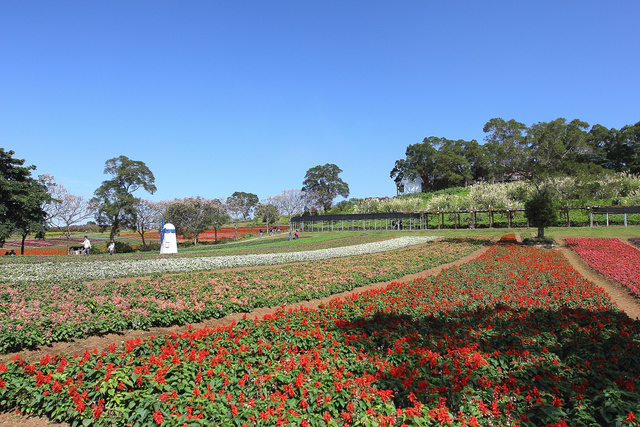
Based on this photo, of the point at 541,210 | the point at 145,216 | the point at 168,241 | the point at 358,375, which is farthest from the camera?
the point at 145,216

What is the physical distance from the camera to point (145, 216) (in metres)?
50.1

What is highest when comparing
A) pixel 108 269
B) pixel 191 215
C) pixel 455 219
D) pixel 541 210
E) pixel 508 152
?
pixel 508 152

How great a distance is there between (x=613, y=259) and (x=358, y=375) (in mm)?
18870

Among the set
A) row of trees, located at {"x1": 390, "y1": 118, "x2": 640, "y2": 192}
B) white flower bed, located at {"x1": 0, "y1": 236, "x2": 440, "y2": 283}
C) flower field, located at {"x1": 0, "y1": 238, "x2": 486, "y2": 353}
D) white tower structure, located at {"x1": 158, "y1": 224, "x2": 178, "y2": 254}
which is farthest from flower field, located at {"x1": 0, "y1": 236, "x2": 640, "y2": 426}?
row of trees, located at {"x1": 390, "y1": 118, "x2": 640, "y2": 192}

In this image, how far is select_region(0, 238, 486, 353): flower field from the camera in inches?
301

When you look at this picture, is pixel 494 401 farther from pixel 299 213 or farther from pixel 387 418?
pixel 299 213

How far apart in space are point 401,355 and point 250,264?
51.5ft

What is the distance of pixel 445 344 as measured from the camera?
20.8 ft

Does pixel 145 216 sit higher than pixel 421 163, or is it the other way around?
pixel 421 163

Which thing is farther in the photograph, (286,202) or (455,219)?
(286,202)

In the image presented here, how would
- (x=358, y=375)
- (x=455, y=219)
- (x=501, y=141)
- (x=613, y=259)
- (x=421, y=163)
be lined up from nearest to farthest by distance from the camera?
(x=358, y=375)
(x=613, y=259)
(x=455, y=219)
(x=501, y=141)
(x=421, y=163)

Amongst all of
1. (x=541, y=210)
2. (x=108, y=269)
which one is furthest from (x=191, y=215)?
(x=541, y=210)

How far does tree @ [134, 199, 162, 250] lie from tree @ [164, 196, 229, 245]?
5.45 ft

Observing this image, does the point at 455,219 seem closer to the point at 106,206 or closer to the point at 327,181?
the point at 106,206
